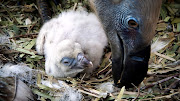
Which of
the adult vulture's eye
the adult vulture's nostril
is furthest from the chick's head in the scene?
the adult vulture's eye

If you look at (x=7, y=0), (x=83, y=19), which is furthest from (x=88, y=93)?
(x=7, y=0)

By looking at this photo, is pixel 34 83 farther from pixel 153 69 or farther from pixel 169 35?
pixel 169 35

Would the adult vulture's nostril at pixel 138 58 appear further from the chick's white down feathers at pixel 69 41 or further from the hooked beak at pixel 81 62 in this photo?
the chick's white down feathers at pixel 69 41

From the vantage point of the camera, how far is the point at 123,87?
6.02 ft

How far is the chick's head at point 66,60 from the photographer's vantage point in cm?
207

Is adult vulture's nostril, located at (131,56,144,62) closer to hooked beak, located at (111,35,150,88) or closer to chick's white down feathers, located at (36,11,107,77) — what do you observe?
hooked beak, located at (111,35,150,88)

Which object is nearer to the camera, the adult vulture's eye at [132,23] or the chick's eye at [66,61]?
the adult vulture's eye at [132,23]

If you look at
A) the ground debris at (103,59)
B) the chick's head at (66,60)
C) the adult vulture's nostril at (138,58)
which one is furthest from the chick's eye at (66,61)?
the adult vulture's nostril at (138,58)

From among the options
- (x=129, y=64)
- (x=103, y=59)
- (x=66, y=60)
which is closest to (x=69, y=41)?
(x=66, y=60)

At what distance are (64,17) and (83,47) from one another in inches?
18.1

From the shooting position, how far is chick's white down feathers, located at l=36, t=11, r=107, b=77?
7.02 feet

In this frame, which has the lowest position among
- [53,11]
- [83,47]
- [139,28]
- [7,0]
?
[83,47]

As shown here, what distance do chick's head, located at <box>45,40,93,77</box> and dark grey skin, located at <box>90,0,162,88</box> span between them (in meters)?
0.36

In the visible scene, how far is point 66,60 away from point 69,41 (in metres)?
0.18
